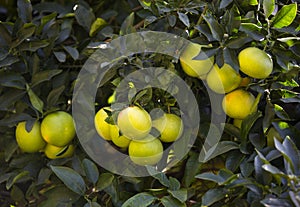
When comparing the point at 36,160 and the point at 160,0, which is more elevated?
the point at 160,0

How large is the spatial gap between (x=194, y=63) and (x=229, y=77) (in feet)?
0.24

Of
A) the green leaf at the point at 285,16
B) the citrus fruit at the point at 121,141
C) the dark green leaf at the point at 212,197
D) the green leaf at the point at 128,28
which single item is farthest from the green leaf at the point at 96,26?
the dark green leaf at the point at 212,197

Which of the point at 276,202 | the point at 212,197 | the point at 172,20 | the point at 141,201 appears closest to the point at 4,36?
the point at 172,20

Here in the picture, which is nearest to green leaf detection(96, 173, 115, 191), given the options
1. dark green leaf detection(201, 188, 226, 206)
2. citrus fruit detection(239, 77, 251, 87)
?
dark green leaf detection(201, 188, 226, 206)

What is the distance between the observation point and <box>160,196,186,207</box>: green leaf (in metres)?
1.00

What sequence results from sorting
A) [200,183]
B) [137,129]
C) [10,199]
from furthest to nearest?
[10,199] < [200,183] < [137,129]

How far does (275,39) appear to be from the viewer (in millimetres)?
1041

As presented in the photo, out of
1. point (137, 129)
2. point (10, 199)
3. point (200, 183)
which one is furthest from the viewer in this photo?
point (10, 199)

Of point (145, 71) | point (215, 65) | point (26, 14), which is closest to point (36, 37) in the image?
point (26, 14)

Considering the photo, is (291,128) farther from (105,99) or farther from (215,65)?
(105,99)

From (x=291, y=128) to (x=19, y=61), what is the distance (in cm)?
63

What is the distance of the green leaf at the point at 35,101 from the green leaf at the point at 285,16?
516 mm

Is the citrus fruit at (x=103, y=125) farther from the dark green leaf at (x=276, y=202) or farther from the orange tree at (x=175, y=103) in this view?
the dark green leaf at (x=276, y=202)

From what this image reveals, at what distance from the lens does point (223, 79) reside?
1050 mm
